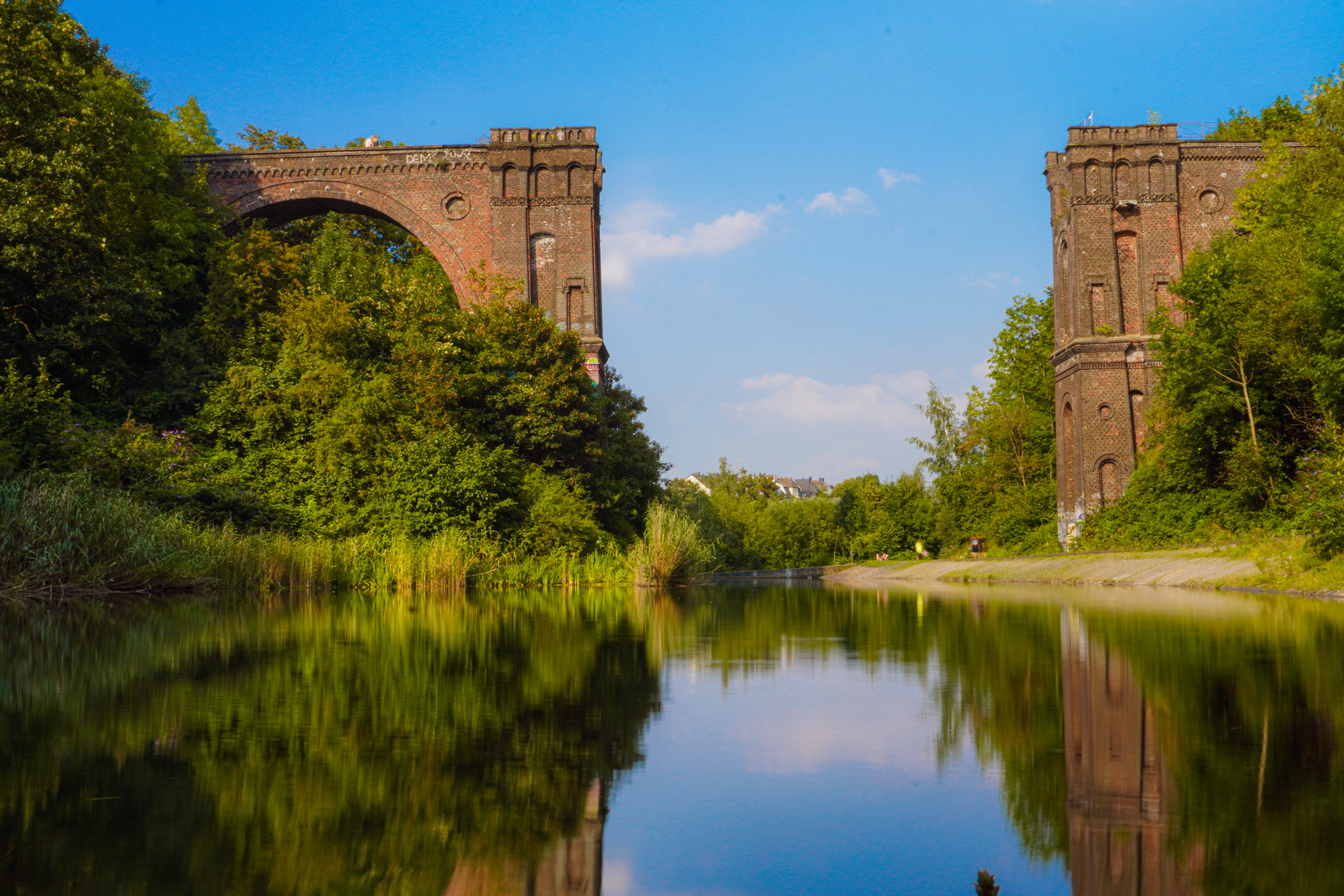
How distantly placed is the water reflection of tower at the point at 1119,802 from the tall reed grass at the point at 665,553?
13.5 meters

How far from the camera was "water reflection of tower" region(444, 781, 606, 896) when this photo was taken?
167 cm

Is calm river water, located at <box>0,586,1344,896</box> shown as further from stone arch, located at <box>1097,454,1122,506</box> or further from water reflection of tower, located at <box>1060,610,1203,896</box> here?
stone arch, located at <box>1097,454,1122,506</box>

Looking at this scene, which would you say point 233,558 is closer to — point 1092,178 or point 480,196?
point 480,196

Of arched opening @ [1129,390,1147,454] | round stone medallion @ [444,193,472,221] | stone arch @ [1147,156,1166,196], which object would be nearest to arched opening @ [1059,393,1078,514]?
arched opening @ [1129,390,1147,454]

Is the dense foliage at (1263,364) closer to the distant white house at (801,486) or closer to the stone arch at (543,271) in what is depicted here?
the stone arch at (543,271)

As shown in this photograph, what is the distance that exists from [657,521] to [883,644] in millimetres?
11326

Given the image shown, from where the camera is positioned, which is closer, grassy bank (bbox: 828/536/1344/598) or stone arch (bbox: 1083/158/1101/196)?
grassy bank (bbox: 828/536/1344/598)

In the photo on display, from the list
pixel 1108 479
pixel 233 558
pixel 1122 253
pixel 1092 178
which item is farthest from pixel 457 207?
pixel 1108 479

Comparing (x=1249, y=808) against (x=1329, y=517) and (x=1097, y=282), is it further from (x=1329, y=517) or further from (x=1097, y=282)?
(x=1097, y=282)

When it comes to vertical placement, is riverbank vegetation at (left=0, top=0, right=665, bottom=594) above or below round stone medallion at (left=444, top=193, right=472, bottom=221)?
below

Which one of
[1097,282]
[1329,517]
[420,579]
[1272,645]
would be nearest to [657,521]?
[420,579]

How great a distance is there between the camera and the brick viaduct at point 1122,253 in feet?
103

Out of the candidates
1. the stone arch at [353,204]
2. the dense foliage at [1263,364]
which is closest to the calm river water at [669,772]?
the dense foliage at [1263,364]

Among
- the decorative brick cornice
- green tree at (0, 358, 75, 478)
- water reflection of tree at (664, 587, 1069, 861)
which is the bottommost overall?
water reflection of tree at (664, 587, 1069, 861)
